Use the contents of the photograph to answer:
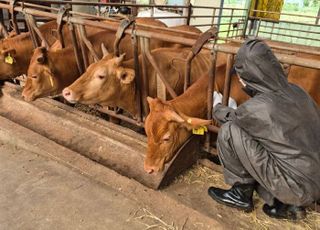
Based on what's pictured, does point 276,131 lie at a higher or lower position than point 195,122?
higher

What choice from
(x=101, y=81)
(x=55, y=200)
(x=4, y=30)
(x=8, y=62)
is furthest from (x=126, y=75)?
(x=4, y=30)

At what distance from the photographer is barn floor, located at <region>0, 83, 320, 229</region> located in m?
2.84

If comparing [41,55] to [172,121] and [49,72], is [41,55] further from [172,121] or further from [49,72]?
[172,121]

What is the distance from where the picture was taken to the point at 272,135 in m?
2.40

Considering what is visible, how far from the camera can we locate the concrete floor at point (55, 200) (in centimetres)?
294

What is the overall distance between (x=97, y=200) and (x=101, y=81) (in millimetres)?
1273

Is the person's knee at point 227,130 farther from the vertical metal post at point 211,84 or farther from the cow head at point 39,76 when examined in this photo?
the cow head at point 39,76

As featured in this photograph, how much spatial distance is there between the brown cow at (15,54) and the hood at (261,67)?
3.58m

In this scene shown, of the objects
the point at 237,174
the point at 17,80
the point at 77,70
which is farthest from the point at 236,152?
the point at 17,80

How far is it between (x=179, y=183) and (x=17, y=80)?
3984 mm

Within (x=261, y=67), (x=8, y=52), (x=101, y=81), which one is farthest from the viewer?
(x=8, y=52)

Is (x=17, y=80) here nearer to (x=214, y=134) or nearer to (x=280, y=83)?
(x=214, y=134)

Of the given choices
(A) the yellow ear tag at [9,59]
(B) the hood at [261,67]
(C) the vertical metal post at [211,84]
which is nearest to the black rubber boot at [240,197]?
(C) the vertical metal post at [211,84]

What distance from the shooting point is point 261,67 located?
232 centimetres
